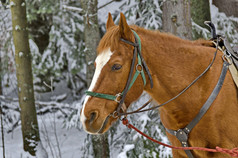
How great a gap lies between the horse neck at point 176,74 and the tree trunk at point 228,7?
4771mm

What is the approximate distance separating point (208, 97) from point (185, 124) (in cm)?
34

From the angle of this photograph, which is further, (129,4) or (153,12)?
(129,4)

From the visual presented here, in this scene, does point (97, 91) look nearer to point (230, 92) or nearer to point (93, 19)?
point (230, 92)

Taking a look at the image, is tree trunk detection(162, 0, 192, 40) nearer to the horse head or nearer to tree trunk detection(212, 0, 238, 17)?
the horse head

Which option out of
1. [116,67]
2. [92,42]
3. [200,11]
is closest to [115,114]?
[116,67]

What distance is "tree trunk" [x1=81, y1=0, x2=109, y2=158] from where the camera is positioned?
5.56 metres

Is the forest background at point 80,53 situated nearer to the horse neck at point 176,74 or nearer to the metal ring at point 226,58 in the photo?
the horse neck at point 176,74

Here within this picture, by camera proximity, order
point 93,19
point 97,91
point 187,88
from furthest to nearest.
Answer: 1. point 93,19
2. point 187,88
3. point 97,91

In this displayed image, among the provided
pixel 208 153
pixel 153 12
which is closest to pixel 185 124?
pixel 208 153

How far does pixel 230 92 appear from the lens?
270cm

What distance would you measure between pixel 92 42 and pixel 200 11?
2.63 meters

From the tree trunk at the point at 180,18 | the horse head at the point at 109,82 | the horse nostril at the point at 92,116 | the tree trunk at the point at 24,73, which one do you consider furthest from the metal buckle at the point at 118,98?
the tree trunk at the point at 24,73

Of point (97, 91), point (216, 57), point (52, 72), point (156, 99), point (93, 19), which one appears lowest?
point (52, 72)

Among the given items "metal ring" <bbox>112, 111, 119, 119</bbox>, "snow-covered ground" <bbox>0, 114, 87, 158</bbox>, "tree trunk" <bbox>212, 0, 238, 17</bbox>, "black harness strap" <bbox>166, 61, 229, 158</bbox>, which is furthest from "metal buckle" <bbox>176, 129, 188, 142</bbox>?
"tree trunk" <bbox>212, 0, 238, 17</bbox>
